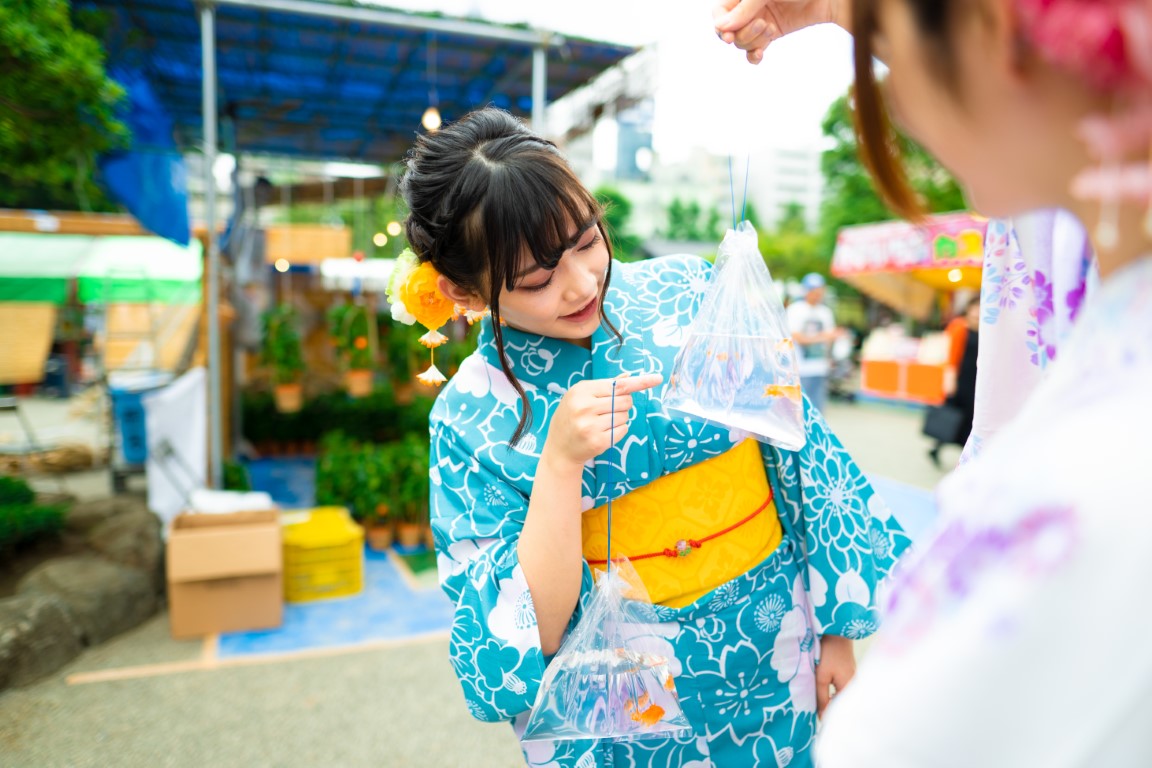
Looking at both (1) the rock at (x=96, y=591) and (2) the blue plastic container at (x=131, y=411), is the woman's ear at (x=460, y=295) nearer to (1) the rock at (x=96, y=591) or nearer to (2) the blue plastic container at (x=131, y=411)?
(1) the rock at (x=96, y=591)

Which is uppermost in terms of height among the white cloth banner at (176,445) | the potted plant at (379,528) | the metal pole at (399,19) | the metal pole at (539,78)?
the metal pole at (399,19)

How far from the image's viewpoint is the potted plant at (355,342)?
266 inches

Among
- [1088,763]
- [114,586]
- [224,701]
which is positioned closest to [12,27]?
[114,586]

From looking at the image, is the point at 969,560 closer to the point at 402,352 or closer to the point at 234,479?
the point at 234,479

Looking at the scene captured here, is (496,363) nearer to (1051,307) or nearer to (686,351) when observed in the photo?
(686,351)

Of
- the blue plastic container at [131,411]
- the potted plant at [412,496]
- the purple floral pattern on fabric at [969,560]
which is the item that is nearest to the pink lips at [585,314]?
the purple floral pattern on fabric at [969,560]

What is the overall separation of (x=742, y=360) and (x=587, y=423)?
0.38m

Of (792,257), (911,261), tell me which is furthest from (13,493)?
(792,257)

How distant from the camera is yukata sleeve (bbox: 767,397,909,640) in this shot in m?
→ 1.41

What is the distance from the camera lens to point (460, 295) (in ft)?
4.68

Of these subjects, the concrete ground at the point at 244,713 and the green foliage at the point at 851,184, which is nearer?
the concrete ground at the point at 244,713

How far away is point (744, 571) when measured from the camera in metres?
1.37

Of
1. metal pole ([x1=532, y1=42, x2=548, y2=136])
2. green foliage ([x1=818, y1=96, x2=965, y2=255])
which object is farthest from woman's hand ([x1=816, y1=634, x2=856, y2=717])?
green foliage ([x1=818, y1=96, x2=965, y2=255])

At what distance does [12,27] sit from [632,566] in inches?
139
